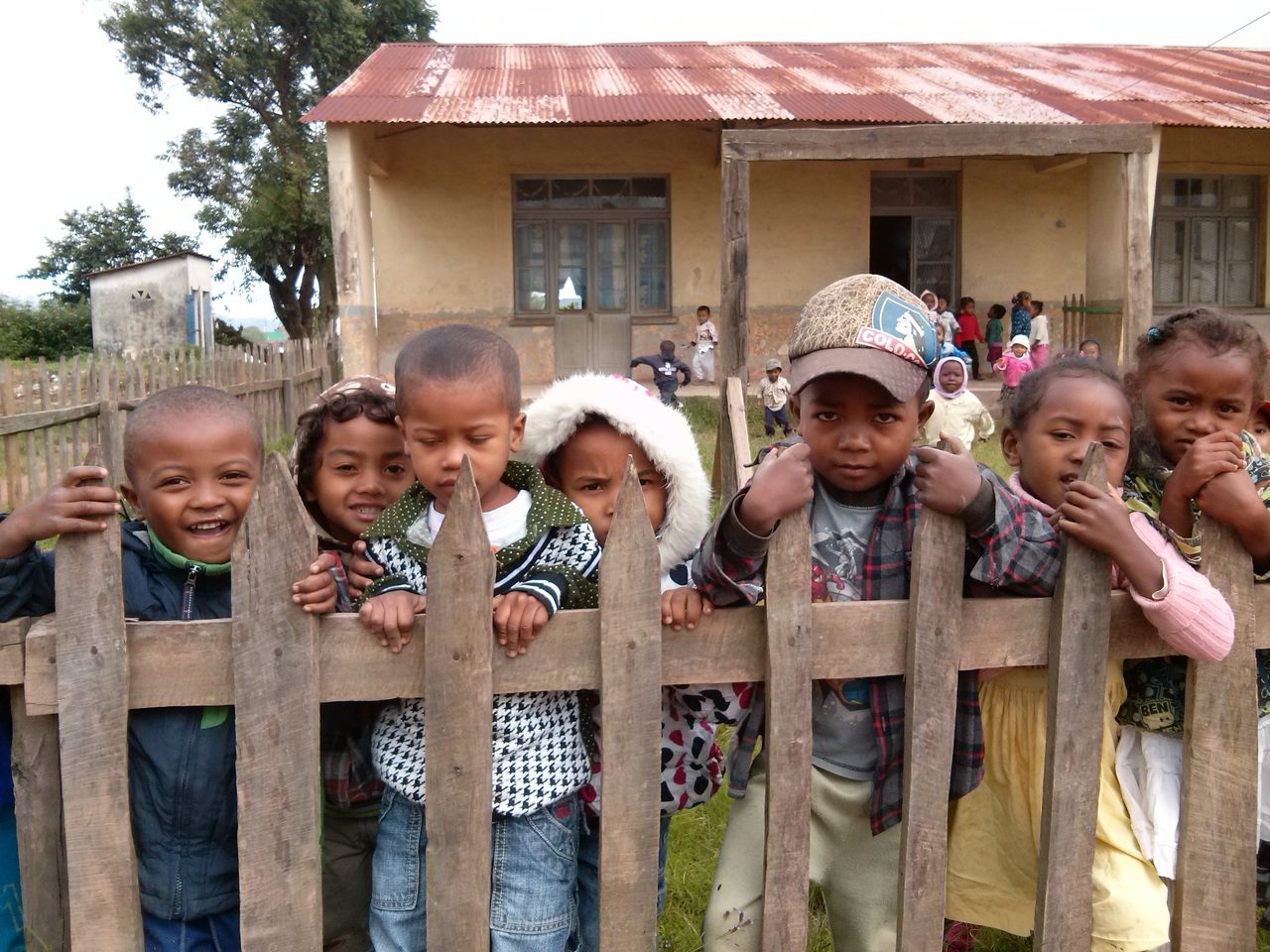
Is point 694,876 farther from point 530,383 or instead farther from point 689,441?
point 530,383

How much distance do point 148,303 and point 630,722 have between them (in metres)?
26.8

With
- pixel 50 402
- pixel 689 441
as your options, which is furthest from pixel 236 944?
pixel 50 402

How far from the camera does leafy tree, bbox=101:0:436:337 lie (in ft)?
80.2

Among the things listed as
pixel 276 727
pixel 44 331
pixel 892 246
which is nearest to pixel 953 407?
pixel 276 727

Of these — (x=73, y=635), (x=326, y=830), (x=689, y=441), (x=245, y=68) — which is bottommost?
(x=326, y=830)

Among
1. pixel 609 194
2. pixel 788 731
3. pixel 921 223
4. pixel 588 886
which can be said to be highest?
pixel 609 194

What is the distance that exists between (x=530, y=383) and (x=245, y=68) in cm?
1700

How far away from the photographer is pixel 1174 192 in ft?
47.4

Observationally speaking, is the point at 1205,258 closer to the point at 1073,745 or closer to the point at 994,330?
the point at 994,330

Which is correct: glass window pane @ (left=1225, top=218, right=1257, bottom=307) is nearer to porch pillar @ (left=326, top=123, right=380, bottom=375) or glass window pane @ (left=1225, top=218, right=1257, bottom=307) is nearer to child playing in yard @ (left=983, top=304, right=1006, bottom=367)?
A: child playing in yard @ (left=983, top=304, right=1006, bottom=367)

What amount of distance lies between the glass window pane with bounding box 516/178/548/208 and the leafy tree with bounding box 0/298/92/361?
17631mm

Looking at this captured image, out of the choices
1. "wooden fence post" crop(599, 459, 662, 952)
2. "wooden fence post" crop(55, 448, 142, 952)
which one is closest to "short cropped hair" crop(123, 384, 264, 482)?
"wooden fence post" crop(55, 448, 142, 952)

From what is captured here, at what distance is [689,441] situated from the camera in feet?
7.31

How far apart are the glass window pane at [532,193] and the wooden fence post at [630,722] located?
40.7 feet
